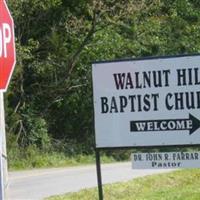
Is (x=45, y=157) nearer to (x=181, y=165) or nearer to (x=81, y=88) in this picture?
(x=81, y=88)

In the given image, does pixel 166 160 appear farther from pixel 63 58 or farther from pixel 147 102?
pixel 63 58

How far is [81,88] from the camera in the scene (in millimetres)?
31547

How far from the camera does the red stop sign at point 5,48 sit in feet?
19.4

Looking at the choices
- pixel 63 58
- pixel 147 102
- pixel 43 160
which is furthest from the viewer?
pixel 63 58

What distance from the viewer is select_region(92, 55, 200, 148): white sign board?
8.51 m

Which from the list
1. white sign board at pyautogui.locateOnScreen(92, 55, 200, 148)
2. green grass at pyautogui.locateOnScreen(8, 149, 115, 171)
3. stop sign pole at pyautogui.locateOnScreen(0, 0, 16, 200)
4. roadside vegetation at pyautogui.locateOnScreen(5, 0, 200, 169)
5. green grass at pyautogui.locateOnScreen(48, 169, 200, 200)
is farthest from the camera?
roadside vegetation at pyautogui.locateOnScreen(5, 0, 200, 169)

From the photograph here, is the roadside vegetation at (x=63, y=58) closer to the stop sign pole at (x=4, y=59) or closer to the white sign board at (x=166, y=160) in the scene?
the white sign board at (x=166, y=160)

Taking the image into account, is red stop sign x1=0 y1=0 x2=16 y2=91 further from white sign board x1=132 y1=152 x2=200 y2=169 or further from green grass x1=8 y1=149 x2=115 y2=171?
green grass x1=8 y1=149 x2=115 y2=171

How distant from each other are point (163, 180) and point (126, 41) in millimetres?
14728

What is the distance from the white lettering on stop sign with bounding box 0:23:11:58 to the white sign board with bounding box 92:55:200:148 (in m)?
2.88

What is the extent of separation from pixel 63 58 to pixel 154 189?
15206 millimetres

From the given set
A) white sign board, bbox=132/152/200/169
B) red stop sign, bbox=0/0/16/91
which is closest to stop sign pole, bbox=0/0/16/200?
red stop sign, bbox=0/0/16/91

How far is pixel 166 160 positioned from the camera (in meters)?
8.50

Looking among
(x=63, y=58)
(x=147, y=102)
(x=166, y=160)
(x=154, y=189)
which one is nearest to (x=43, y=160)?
(x=63, y=58)
